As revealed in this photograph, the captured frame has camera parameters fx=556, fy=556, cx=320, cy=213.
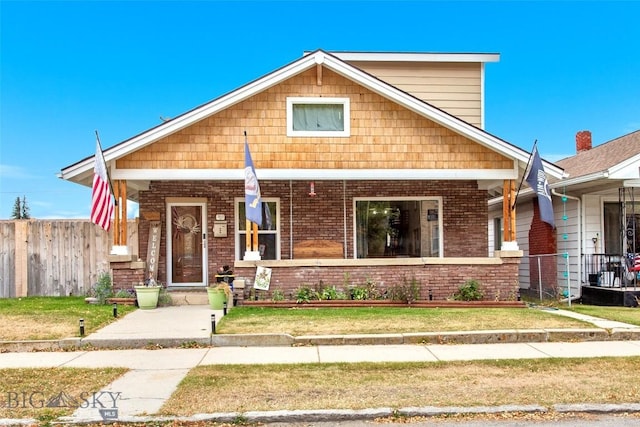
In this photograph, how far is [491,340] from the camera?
8750mm

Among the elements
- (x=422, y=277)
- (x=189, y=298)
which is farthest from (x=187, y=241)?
(x=422, y=277)

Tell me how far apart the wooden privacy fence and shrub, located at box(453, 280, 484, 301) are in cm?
806

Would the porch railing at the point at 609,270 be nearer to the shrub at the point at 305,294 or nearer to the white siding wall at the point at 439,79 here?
the white siding wall at the point at 439,79

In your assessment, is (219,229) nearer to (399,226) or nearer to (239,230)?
(239,230)

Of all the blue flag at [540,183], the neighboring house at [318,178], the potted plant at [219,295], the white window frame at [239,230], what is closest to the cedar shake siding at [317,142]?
the neighboring house at [318,178]

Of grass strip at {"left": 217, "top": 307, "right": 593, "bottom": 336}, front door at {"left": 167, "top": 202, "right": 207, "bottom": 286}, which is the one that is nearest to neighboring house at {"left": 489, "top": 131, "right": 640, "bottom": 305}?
grass strip at {"left": 217, "top": 307, "right": 593, "bottom": 336}

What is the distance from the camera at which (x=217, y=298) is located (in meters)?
11.7

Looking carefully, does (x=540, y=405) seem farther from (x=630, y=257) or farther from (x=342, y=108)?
(x=630, y=257)

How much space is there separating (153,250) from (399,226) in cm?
641

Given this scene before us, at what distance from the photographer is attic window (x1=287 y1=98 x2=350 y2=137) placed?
13016 mm

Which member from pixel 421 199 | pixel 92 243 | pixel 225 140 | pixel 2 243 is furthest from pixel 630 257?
pixel 2 243

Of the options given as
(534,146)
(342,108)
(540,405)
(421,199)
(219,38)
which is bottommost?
(540,405)

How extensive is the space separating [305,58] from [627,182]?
27.2ft

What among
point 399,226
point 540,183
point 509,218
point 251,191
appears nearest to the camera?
point 251,191
